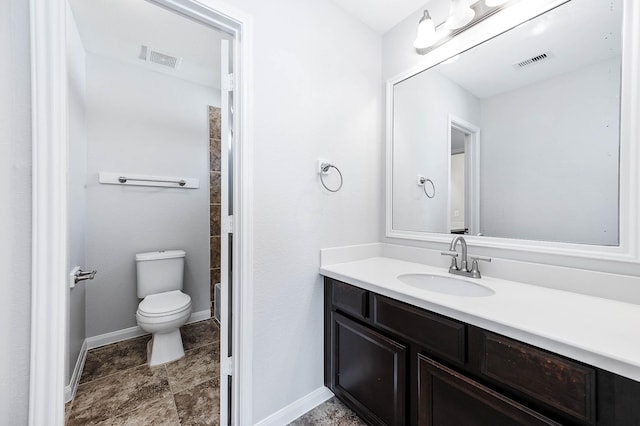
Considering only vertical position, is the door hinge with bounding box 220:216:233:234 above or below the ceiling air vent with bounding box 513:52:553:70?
below

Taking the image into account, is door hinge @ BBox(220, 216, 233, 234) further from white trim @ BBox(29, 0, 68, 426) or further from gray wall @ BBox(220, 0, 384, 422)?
white trim @ BBox(29, 0, 68, 426)

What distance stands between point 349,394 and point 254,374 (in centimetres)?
53

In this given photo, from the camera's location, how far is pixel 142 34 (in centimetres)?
190

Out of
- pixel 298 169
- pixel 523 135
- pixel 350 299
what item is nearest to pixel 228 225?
pixel 298 169

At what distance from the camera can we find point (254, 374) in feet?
4.28

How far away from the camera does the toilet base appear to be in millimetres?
1939

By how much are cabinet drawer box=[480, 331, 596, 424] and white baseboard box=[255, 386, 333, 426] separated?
1044 millimetres

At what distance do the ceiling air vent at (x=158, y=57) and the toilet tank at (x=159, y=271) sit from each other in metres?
1.71

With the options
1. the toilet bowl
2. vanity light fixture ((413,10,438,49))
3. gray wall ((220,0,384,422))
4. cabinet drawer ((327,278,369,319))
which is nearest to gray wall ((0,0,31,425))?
gray wall ((220,0,384,422))

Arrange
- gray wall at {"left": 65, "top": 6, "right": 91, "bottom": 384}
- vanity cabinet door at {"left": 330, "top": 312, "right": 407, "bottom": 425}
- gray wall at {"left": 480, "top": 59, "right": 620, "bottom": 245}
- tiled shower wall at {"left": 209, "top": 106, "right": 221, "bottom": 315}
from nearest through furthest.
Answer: gray wall at {"left": 480, "top": 59, "right": 620, "bottom": 245} < vanity cabinet door at {"left": 330, "top": 312, "right": 407, "bottom": 425} < gray wall at {"left": 65, "top": 6, "right": 91, "bottom": 384} < tiled shower wall at {"left": 209, "top": 106, "right": 221, "bottom": 315}

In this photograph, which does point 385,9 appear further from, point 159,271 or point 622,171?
point 159,271

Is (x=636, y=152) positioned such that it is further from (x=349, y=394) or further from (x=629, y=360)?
(x=349, y=394)

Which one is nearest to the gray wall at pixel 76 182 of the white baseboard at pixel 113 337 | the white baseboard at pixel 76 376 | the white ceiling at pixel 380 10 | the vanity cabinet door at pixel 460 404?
the white baseboard at pixel 76 376

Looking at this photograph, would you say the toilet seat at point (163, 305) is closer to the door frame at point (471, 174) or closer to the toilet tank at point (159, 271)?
the toilet tank at point (159, 271)
